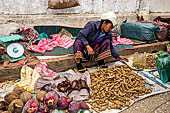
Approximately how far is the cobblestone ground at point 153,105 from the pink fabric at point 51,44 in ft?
7.85

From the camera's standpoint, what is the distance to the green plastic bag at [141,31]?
5.04 meters

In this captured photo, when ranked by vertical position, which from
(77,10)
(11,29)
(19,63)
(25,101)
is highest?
(77,10)

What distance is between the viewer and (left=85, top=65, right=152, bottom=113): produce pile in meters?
2.43

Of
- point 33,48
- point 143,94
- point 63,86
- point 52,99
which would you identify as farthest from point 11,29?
point 143,94

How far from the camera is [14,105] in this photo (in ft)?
6.68

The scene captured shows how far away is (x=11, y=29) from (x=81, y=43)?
7.06 ft

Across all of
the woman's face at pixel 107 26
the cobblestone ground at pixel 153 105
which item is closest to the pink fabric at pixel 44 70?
the woman's face at pixel 107 26

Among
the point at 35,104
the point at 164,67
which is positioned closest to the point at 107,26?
the point at 164,67

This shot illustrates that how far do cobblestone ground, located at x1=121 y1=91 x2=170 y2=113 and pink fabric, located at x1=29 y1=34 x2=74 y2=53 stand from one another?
7.85 ft

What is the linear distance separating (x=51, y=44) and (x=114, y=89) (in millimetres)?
2247

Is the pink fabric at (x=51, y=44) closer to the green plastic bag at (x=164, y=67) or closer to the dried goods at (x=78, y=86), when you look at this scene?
the dried goods at (x=78, y=86)

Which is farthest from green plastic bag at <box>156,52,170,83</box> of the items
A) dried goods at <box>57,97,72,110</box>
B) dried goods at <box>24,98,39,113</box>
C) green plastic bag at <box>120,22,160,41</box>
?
dried goods at <box>24,98,39,113</box>

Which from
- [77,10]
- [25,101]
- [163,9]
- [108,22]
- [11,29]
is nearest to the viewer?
[25,101]

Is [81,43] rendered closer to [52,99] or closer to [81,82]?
[81,82]
